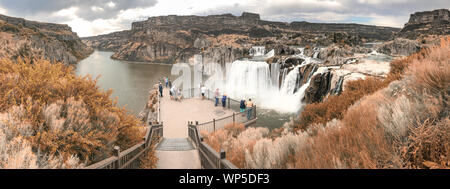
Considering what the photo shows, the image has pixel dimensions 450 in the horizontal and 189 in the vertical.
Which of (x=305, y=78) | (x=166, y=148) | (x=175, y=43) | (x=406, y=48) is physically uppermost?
(x=175, y=43)

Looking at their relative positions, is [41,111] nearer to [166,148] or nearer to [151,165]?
[151,165]

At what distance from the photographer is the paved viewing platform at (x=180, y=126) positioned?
6812mm

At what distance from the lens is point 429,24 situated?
77438 mm

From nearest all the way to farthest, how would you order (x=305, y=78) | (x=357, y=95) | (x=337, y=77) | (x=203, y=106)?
(x=357, y=95) → (x=337, y=77) → (x=203, y=106) → (x=305, y=78)

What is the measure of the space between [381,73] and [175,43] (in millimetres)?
126428

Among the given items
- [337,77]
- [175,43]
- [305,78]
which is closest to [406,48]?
[305,78]

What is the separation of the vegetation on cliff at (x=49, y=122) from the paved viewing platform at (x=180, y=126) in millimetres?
1641

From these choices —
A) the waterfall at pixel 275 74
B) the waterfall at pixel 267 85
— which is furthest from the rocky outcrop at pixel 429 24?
the waterfall at pixel 267 85

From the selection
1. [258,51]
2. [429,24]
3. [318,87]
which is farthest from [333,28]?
[318,87]

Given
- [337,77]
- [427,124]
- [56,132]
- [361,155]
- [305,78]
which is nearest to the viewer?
[361,155]

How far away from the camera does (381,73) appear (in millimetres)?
12469

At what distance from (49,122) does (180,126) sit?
318 inches

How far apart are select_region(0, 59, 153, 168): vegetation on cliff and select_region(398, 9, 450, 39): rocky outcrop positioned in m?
81.0

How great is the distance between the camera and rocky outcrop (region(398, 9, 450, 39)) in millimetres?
63078
